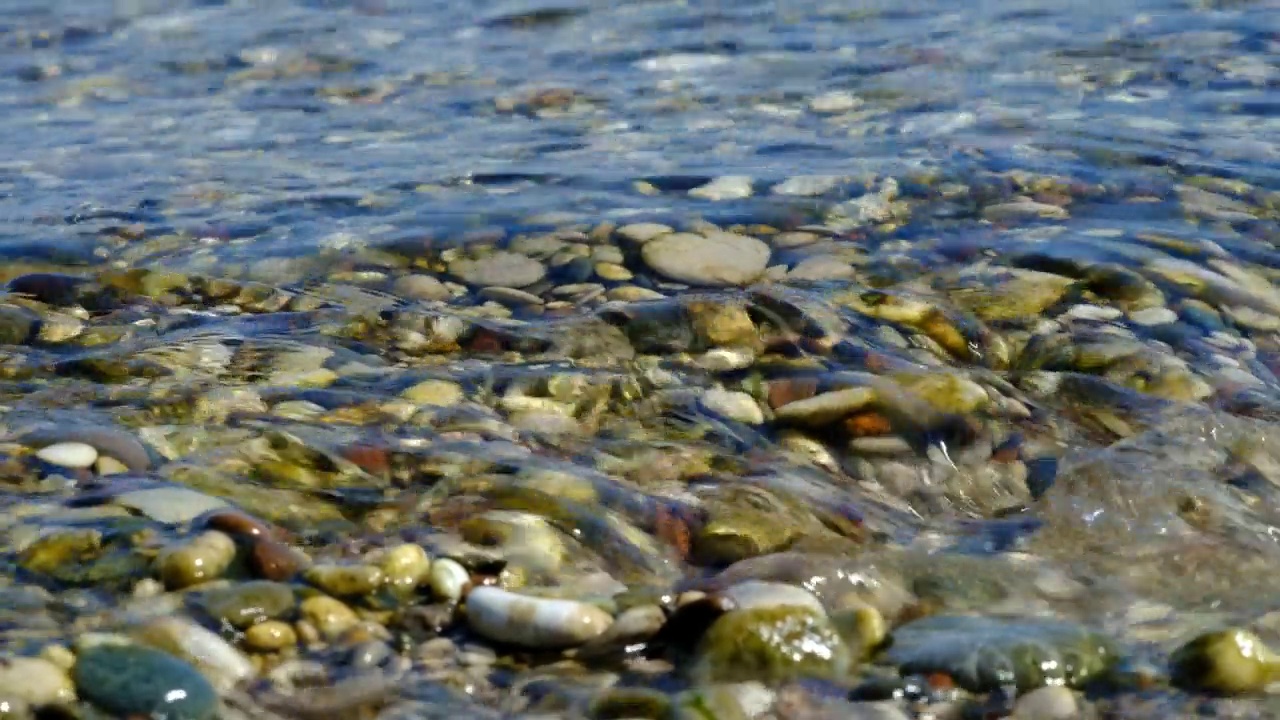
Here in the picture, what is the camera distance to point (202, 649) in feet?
7.27

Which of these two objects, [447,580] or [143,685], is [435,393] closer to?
[447,580]

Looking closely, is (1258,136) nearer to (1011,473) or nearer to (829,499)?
(1011,473)

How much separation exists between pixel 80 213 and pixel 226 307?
1380 mm

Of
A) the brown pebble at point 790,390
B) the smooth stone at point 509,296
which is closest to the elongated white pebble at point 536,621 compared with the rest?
the brown pebble at point 790,390

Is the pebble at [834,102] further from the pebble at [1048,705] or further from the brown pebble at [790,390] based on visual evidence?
the pebble at [1048,705]

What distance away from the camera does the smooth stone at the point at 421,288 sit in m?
4.42

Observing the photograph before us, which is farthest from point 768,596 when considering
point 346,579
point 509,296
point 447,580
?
point 509,296

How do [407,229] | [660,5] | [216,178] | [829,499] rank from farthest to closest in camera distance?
[660,5] → [216,178] → [407,229] → [829,499]

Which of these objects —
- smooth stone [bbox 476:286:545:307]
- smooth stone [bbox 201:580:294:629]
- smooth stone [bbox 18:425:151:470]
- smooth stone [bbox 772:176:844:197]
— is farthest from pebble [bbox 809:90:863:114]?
smooth stone [bbox 201:580:294:629]

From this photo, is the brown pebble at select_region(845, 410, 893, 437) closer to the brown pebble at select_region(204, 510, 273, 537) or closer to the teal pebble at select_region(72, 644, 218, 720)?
the brown pebble at select_region(204, 510, 273, 537)

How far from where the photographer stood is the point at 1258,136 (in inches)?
241

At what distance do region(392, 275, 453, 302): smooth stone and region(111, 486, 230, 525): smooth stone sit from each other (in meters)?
1.72

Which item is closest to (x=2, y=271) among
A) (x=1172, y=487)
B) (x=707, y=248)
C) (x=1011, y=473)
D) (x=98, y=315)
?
(x=98, y=315)

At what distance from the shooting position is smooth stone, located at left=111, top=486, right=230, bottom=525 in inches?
104
